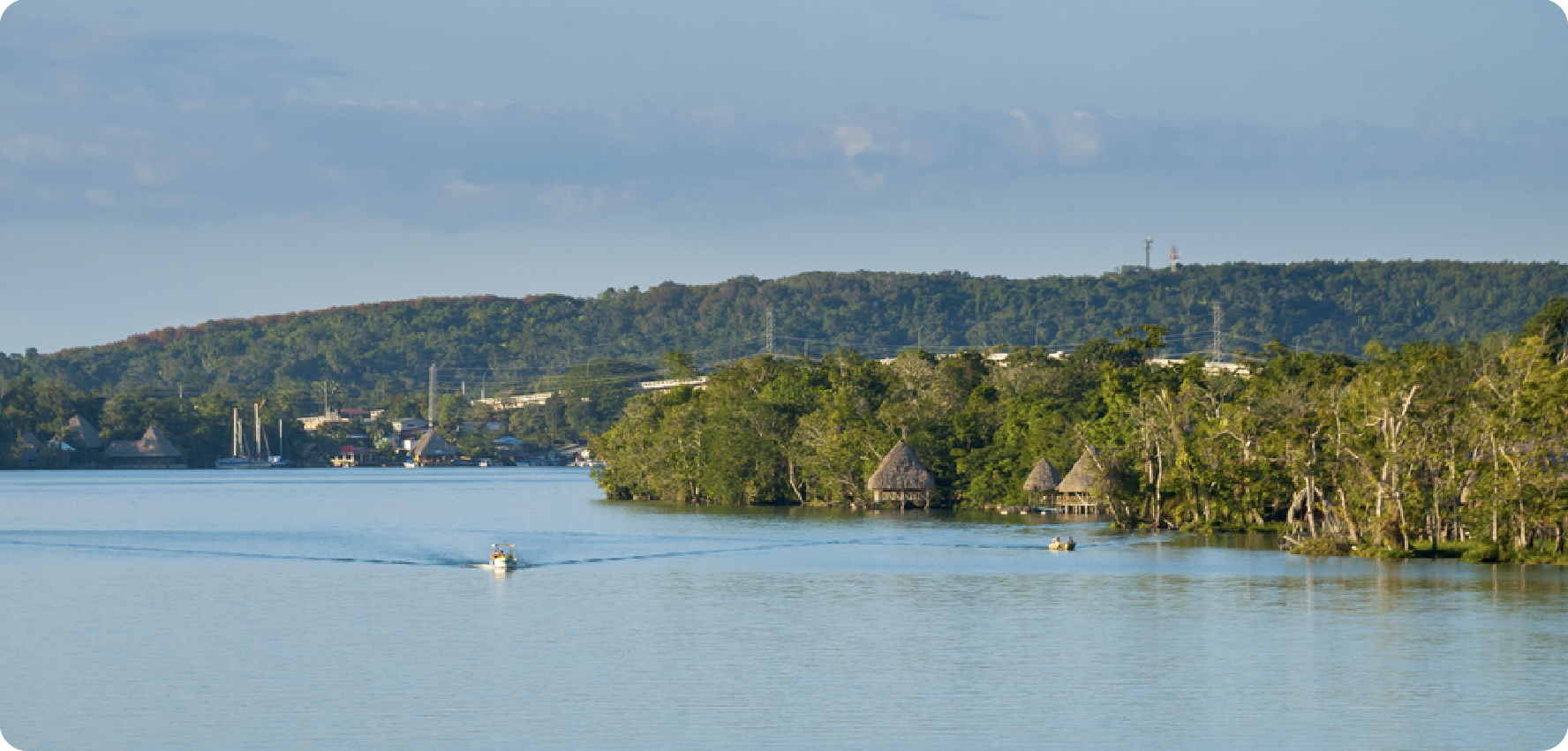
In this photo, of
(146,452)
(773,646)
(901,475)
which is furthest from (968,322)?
(773,646)

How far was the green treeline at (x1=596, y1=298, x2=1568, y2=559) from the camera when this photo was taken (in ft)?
118

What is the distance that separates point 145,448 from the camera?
13962cm

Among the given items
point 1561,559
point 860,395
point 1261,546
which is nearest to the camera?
point 1561,559

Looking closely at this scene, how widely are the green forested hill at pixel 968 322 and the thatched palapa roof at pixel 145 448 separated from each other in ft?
91.5

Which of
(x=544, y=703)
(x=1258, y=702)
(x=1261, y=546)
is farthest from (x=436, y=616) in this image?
(x=1261, y=546)

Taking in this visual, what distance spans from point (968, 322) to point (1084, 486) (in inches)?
5033

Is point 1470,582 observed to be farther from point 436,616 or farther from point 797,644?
point 436,616

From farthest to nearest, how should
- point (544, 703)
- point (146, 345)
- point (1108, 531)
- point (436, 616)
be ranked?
point (146, 345), point (1108, 531), point (436, 616), point (544, 703)

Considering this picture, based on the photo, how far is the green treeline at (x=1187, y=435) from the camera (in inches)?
1417

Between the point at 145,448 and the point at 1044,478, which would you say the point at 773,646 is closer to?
the point at 1044,478

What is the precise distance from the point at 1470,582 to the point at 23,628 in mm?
27196

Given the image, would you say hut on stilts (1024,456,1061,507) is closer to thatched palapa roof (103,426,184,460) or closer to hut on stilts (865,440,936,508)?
hut on stilts (865,440,936,508)

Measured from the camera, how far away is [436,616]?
29.4 m

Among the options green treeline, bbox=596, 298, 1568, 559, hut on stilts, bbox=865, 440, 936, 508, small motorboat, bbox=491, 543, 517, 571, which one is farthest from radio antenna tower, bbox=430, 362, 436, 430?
small motorboat, bbox=491, 543, 517, 571
